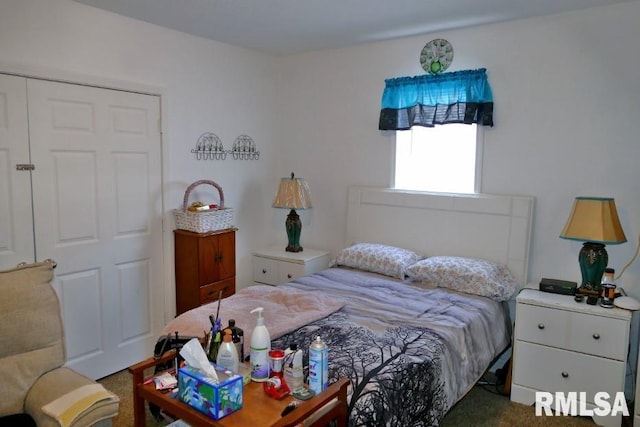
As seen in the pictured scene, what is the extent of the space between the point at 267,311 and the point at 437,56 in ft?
7.26

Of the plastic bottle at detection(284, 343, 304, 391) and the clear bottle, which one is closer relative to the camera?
the plastic bottle at detection(284, 343, 304, 391)

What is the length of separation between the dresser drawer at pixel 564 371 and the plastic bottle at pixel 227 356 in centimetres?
184

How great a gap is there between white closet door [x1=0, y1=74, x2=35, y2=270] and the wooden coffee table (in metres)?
1.41

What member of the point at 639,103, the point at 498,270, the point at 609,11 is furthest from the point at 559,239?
the point at 609,11

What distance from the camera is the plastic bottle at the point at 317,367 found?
1.73 metres

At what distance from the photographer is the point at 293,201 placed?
387 cm

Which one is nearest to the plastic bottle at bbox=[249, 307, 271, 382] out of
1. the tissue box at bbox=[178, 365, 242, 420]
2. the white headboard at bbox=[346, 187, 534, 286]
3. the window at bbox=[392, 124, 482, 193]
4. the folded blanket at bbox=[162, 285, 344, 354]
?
the tissue box at bbox=[178, 365, 242, 420]

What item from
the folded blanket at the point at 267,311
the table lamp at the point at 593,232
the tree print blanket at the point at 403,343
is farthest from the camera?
the table lamp at the point at 593,232

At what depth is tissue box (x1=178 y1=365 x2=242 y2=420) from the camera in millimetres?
1574

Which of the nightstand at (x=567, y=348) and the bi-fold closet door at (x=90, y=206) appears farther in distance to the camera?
the bi-fold closet door at (x=90, y=206)

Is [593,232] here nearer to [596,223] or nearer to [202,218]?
[596,223]

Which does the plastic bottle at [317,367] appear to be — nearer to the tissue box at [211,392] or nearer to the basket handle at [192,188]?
the tissue box at [211,392]

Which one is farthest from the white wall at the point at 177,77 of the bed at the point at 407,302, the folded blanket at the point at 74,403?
the folded blanket at the point at 74,403

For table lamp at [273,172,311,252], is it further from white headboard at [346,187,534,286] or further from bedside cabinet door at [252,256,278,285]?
white headboard at [346,187,534,286]
